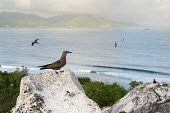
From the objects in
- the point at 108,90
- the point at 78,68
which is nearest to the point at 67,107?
the point at 108,90

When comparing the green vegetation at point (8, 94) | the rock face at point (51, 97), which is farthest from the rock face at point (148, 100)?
the green vegetation at point (8, 94)

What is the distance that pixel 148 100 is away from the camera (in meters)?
9.52

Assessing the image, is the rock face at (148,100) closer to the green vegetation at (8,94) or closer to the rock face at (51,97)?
the rock face at (51,97)

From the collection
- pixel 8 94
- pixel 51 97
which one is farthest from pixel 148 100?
pixel 8 94

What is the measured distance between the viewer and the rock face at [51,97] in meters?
7.73

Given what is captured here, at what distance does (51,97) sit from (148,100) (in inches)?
162

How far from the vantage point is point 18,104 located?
7.88 m

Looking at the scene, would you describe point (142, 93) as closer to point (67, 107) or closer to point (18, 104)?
point (67, 107)

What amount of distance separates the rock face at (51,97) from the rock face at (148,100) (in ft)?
7.68

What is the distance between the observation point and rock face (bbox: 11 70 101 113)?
773 centimetres

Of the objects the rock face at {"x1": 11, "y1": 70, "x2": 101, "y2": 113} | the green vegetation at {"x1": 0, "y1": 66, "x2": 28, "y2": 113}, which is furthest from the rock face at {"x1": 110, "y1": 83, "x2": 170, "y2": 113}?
the green vegetation at {"x1": 0, "y1": 66, "x2": 28, "y2": 113}

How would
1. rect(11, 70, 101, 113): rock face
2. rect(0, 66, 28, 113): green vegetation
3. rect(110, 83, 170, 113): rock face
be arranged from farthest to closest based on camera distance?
rect(0, 66, 28, 113): green vegetation, rect(110, 83, 170, 113): rock face, rect(11, 70, 101, 113): rock face

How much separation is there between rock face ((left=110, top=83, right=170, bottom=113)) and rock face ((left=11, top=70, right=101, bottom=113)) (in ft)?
7.68

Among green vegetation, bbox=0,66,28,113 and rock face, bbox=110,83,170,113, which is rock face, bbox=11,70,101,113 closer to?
rock face, bbox=110,83,170,113
